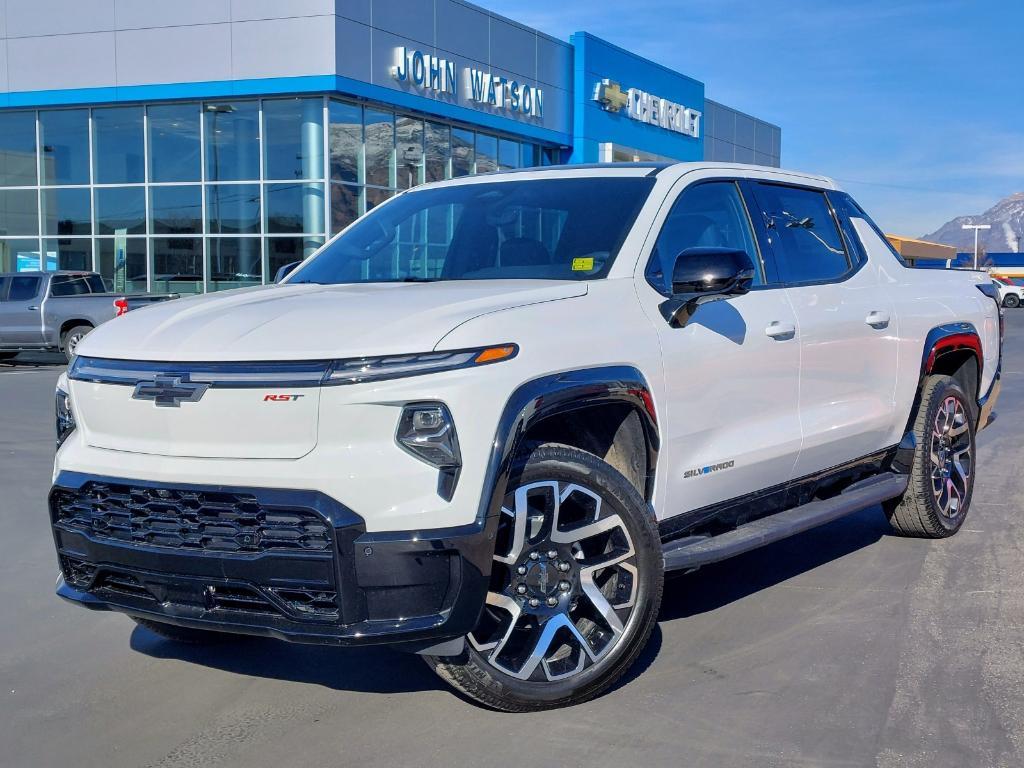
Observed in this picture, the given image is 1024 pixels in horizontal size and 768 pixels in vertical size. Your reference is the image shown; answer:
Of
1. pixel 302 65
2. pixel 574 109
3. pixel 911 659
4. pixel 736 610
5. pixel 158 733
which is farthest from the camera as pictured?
pixel 574 109

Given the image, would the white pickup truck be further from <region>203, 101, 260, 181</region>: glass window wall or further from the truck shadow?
<region>203, 101, 260, 181</region>: glass window wall

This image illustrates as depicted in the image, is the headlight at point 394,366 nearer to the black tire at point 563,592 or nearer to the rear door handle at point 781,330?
the black tire at point 563,592

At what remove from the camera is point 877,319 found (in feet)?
19.4

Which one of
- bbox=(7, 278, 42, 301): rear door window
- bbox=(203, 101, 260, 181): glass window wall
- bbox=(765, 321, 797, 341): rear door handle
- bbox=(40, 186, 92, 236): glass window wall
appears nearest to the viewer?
bbox=(765, 321, 797, 341): rear door handle

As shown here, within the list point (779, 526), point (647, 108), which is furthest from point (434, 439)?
point (647, 108)

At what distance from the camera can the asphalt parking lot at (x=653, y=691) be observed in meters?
3.69

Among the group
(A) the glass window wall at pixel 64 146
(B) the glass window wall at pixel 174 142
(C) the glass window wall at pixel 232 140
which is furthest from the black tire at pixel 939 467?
(A) the glass window wall at pixel 64 146

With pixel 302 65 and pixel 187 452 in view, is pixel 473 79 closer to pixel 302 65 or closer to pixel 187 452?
pixel 302 65

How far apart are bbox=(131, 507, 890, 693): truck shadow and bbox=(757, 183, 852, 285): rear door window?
4.94 feet

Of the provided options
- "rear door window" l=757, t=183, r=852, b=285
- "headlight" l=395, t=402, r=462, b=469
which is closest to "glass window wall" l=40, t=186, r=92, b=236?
"rear door window" l=757, t=183, r=852, b=285

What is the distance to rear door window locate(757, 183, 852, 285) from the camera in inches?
219

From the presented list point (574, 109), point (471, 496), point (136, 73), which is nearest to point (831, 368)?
point (471, 496)

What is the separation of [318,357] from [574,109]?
1218 inches

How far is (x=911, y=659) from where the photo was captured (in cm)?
455
